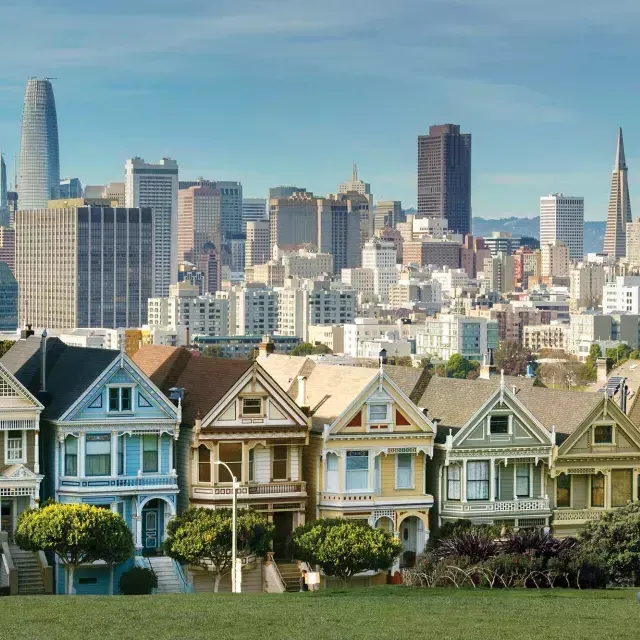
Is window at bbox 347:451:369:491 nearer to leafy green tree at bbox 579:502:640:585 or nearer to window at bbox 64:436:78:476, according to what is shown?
leafy green tree at bbox 579:502:640:585

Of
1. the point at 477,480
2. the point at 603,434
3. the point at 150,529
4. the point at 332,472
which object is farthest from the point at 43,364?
the point at 603,434

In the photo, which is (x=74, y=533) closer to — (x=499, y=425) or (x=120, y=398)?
(x=120, y=398)

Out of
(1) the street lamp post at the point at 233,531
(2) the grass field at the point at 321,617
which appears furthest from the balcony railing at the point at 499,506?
(2) the grass field at the point at 321,617

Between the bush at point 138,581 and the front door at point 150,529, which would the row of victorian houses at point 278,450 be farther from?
the bush at point 138,581

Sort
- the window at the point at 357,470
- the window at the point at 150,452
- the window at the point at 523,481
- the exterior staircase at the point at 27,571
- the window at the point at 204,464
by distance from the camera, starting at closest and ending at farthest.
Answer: the exterior staircase at the point at 27,571 < the window at the point at 150,452 < the window at the point at 204,464 < the window at the point at 357,470 < the window at the point at 523,481

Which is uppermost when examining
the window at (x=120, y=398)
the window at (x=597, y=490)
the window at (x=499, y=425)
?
the window at (x=120, y=398)

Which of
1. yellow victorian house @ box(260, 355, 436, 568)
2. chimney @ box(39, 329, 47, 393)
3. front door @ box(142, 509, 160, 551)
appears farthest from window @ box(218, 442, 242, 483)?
chimney @ box(39, 329, 47, 393)

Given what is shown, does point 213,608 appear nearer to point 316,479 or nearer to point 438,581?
point 438,581

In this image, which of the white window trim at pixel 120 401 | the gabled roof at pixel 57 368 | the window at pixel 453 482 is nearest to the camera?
the white window trim at pixel 120 401
